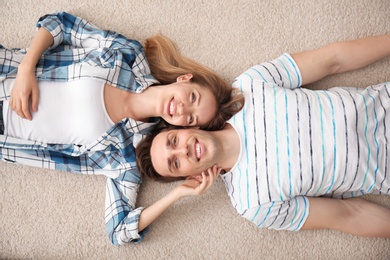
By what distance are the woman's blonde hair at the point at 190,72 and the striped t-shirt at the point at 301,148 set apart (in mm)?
39

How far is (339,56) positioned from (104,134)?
83 centimetres

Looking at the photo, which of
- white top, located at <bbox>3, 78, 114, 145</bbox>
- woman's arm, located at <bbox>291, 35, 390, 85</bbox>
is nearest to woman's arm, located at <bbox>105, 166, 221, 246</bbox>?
white top, located at <bbox>3, 78, 114, 145</bbox>

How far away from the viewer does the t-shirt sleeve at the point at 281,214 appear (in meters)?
1.12

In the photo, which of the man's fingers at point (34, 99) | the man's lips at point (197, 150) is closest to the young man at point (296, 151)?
the man's lips at point (197, 150)

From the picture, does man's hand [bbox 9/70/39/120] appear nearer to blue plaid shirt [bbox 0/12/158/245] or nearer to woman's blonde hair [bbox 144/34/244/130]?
blue plaid shirt [bbox 0/12/158/245]

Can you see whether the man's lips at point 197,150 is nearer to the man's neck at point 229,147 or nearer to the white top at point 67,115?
the man's neck at point 229,147

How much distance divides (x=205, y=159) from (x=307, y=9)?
73 cm

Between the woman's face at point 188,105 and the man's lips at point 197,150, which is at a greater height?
the woman's face at point 188,105

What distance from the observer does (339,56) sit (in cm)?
121

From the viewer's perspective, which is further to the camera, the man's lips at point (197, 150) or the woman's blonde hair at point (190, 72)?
the woman's blonde hair at point (190, 72)

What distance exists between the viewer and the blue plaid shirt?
1194 millimetres

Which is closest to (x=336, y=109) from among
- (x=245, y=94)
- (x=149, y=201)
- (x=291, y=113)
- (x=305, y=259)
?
Result: (x=291, y=113)

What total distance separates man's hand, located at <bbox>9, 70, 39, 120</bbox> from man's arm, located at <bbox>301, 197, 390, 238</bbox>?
952mm

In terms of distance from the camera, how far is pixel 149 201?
4.30 ft
